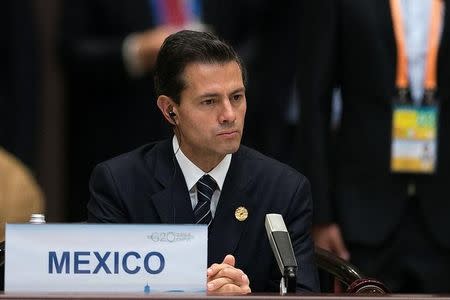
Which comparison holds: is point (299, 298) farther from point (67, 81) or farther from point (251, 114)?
point (67, 81)

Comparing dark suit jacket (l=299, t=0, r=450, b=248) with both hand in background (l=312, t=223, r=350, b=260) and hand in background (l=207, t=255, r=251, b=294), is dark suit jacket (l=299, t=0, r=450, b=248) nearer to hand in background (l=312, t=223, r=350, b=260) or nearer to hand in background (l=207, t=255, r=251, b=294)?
hand in background (l=312, t=223, r=350, b=260)

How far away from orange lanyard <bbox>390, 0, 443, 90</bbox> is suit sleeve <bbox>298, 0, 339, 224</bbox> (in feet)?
0.75

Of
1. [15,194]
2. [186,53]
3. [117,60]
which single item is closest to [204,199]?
[186,53]

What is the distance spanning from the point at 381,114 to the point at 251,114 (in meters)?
1.24

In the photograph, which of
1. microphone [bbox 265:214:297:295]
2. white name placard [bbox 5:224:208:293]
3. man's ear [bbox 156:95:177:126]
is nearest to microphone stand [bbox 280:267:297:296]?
microphone [bbox 265:214:297:295]

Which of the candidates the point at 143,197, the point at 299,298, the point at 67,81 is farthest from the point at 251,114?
the point at 299,298

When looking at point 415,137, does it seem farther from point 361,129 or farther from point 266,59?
point 266,59

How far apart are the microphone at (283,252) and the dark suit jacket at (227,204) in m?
0.35

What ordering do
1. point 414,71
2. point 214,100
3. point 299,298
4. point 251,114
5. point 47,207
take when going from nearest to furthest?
point 299,298 → point 214,100 → point 414,71 → point 251,114 → point 47,207

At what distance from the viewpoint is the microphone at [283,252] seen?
10.0ft

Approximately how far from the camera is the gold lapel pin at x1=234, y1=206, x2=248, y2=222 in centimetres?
363

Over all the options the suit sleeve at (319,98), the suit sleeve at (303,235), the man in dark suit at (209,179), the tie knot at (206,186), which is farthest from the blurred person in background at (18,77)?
the suit sleeve at (303,235)

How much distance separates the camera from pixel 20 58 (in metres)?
6.08

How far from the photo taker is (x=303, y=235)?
363 cm
